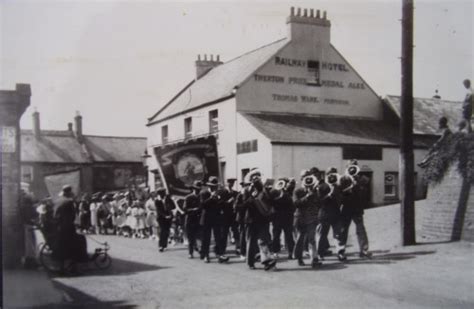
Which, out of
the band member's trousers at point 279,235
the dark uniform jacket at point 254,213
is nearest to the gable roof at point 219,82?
the band member's trousers at point 279,235

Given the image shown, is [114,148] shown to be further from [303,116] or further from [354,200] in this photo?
[354,200]

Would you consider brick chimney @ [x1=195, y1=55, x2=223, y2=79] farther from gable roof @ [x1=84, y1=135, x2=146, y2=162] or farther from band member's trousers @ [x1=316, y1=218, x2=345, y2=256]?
band member's trousers @ [x1=316, y1=218, x2=345, y2=256]

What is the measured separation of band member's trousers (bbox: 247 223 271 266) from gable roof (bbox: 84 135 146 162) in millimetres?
31355

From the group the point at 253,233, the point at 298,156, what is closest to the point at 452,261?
the point at 253,233

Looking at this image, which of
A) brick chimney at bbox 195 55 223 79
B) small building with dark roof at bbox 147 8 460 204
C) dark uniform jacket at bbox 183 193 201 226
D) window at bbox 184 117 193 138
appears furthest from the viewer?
brick chimney at bbox 195 55 223 79

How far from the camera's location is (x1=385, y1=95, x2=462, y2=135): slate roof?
1022 inches

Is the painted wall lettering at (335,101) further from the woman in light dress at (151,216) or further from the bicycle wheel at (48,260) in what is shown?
the bicycle wheel at (48,260)

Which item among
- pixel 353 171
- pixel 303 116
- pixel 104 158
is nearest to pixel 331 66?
pixel 303 116

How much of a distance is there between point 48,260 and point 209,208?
3.58m

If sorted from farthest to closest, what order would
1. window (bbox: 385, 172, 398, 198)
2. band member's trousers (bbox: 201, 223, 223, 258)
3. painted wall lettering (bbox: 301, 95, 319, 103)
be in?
painted wall lettering (bbox: 301, 95, 319, 103) < window (bbox: 385, 172, 398, 198) < band member's trousers (bbox: 201, 223, 223, 258)

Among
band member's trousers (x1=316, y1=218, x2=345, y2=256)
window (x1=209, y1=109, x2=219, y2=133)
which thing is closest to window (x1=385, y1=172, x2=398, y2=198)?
window (x1=209, y1=109, x2=219, y2=133)

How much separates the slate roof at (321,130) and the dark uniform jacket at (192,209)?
8.19m

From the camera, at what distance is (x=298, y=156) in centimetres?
2088

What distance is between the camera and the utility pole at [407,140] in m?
11.5
